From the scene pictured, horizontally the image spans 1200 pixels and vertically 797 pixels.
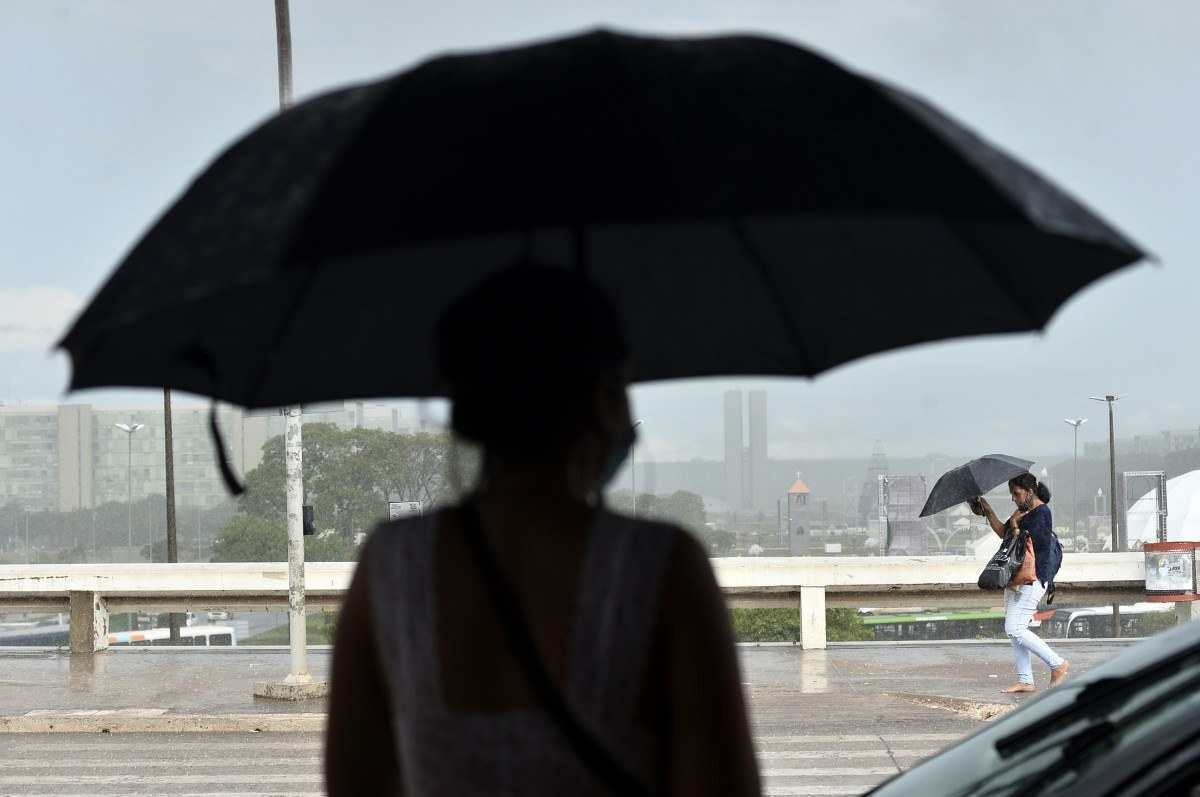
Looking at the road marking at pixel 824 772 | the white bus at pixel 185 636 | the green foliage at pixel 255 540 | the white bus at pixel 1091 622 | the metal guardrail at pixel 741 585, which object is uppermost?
the metal guardrail at pixel 741 585

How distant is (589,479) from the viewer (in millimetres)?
1674

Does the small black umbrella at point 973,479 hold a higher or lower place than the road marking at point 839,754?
higher

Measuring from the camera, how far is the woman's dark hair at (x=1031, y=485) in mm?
12570

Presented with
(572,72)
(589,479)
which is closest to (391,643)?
(589,479)

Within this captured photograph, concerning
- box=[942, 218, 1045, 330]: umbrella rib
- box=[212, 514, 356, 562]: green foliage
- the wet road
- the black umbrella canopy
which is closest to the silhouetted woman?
the black umbrella canopy

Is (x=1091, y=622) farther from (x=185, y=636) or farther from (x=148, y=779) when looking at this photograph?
(x=148, y=779)

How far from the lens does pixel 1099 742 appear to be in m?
2.67

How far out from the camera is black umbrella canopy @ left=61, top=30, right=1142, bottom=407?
1.81 m

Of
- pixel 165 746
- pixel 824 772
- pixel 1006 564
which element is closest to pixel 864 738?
pixel 824 772

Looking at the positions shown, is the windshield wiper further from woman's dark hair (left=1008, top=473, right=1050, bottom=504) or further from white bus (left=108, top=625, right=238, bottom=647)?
white bus (left=108, top=625, right=238, bottom=647)

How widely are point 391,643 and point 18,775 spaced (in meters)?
10.6

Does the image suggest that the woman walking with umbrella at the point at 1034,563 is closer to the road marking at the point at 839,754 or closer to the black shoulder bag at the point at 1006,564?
the black shoulder bag at the point at 1006,564

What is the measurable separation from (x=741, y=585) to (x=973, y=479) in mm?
6739

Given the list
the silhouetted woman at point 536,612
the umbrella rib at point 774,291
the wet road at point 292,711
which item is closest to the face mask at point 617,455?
the silhouetted woman at point 536,612
